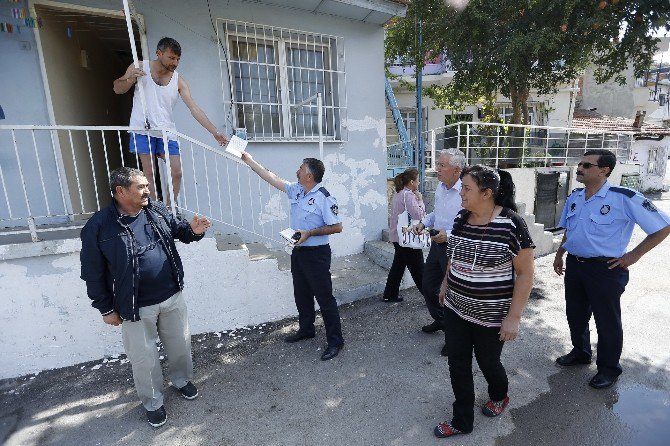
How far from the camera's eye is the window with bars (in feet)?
15.9

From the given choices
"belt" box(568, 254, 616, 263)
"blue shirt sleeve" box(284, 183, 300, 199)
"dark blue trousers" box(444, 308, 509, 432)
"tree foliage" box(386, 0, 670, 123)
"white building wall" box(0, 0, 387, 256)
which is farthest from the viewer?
"tree foliage" box(386, 0, 670, 123)

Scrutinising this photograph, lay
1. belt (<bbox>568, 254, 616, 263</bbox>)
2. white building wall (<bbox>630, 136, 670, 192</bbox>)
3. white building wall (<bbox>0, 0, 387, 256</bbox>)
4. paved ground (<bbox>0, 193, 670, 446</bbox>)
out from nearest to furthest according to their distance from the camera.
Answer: paved ground (<bbox>0, 193, 670, 446</bbox>), belt (<bbox>568, 254, 616, 263</bbox>), white building wall (<bbox>0, 0, 387, 256</bbox>), white building wall (<bbox>630, 136, 670, 192</bbox>)

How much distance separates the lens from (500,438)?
93.8 inches

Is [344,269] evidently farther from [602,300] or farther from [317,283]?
[602,300]

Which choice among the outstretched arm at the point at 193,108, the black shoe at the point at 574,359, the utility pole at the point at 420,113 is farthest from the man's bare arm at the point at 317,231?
the utility pole at the point at 420,113

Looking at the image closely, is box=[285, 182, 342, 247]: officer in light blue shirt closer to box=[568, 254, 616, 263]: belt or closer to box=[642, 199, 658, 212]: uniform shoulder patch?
box=[568, 254, 616, 263]: belt

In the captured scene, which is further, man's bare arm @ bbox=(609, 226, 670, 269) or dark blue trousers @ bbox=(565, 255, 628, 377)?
dark blue trousers @ bbox=(565, 255, 628, 377)

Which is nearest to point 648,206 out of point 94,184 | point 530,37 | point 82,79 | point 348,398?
point 348,398

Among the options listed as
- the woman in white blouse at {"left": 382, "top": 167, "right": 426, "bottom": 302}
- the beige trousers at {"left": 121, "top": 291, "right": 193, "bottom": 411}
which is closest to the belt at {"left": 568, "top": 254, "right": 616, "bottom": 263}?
the woman in white blouse at {"left": 382, "top": 167, "right": 426, "bottom": 302}

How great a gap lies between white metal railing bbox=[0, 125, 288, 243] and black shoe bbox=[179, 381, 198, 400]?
157 centimetres

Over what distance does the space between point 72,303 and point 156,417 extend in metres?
1.43

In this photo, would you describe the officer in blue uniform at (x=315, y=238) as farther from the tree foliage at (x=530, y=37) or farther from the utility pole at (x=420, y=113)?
the tree foliage at (x=530, y=37)

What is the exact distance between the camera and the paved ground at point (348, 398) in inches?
97.3

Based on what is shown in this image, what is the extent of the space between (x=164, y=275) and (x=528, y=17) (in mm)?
7144
